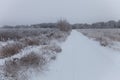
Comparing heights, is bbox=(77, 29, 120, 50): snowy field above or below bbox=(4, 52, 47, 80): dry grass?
below

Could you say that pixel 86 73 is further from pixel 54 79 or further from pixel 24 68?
pixel 24 68

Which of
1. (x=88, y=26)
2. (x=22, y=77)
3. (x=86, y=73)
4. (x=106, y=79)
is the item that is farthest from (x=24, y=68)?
(x=88, y=26)

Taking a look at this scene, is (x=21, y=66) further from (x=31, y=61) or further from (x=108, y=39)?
(x=108, y=39)

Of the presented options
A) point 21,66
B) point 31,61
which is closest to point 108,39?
point 31,61

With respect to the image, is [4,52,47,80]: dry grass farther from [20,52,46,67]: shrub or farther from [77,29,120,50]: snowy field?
[77,29,120,50]: snowy field

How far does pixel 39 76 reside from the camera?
9227mm

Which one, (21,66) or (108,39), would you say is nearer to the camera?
(21,66)

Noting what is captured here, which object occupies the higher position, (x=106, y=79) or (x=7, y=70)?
(x=7, y=70)

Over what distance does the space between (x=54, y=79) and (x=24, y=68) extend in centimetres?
148

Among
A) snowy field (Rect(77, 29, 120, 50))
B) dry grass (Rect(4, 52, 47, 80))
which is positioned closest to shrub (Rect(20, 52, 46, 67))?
dry grass (Rect(4, 52, 47, 80))

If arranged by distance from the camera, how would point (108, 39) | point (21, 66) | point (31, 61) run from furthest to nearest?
point (108, 39), point (31, 61), point (21, 66)

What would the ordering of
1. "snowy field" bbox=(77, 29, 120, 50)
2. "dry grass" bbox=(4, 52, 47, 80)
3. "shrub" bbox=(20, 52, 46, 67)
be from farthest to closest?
"snowy field" bbox=(77, 29, 120, 50)
"shrub" bbox=(20, 52, 46, 67)
"dry grass" bbox=(4, 52, 47, 80)

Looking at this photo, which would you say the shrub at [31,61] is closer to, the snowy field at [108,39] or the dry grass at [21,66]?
the dry grass at [21,66]

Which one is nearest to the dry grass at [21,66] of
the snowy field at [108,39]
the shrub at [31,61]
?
the shrub at [31,61]
